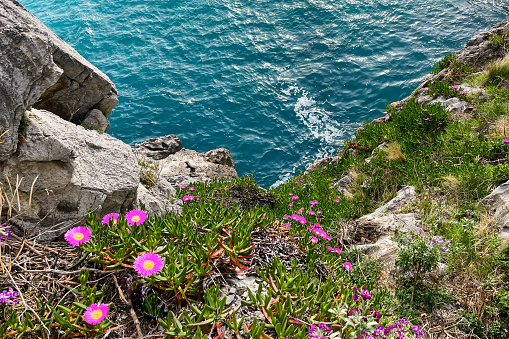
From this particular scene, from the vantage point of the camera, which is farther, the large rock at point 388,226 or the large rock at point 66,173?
the large rock at point 388,226

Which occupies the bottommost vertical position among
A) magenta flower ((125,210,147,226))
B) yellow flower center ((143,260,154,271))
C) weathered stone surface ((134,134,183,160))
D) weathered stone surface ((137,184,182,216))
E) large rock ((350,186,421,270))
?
weathered stone surface ((134,134,183,160))

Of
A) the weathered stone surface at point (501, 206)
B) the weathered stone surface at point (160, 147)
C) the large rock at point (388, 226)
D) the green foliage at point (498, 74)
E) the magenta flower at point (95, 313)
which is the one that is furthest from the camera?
the weathered stone surface at point (160, 147)

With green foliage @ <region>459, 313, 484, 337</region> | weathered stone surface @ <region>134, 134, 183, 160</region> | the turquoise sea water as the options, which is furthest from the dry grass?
weathered stone surface @ <region>134, 134, 183, 160</region>

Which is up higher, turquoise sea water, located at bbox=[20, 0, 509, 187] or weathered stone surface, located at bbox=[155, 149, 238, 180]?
turquoise sea water, located at bbox=[20, 0, 509, 187]

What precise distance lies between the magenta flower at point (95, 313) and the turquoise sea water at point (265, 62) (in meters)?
12.8

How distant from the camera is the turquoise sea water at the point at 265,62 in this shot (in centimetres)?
1661

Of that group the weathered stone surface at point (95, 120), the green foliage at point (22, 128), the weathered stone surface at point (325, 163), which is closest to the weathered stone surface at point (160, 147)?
the weathered stone surface at point (95, 120)

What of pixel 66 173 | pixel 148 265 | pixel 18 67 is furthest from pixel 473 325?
pixel 18 67

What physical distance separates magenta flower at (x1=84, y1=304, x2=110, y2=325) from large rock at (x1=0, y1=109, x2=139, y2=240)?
1779 mm

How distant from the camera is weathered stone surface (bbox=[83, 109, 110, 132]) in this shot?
6.92m

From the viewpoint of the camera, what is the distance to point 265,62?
2033cm

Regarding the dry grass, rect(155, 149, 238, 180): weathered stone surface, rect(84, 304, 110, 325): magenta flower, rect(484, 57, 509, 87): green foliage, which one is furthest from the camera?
rect(155, 149, 238, 180): weathered stone surface

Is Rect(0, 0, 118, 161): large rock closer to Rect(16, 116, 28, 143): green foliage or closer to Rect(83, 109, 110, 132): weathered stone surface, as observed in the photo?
Rect(16, 116, 28, 143): green foliage

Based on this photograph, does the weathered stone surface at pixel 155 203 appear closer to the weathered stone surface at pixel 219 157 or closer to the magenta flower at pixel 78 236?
the magenta flower at pixel 78 236
